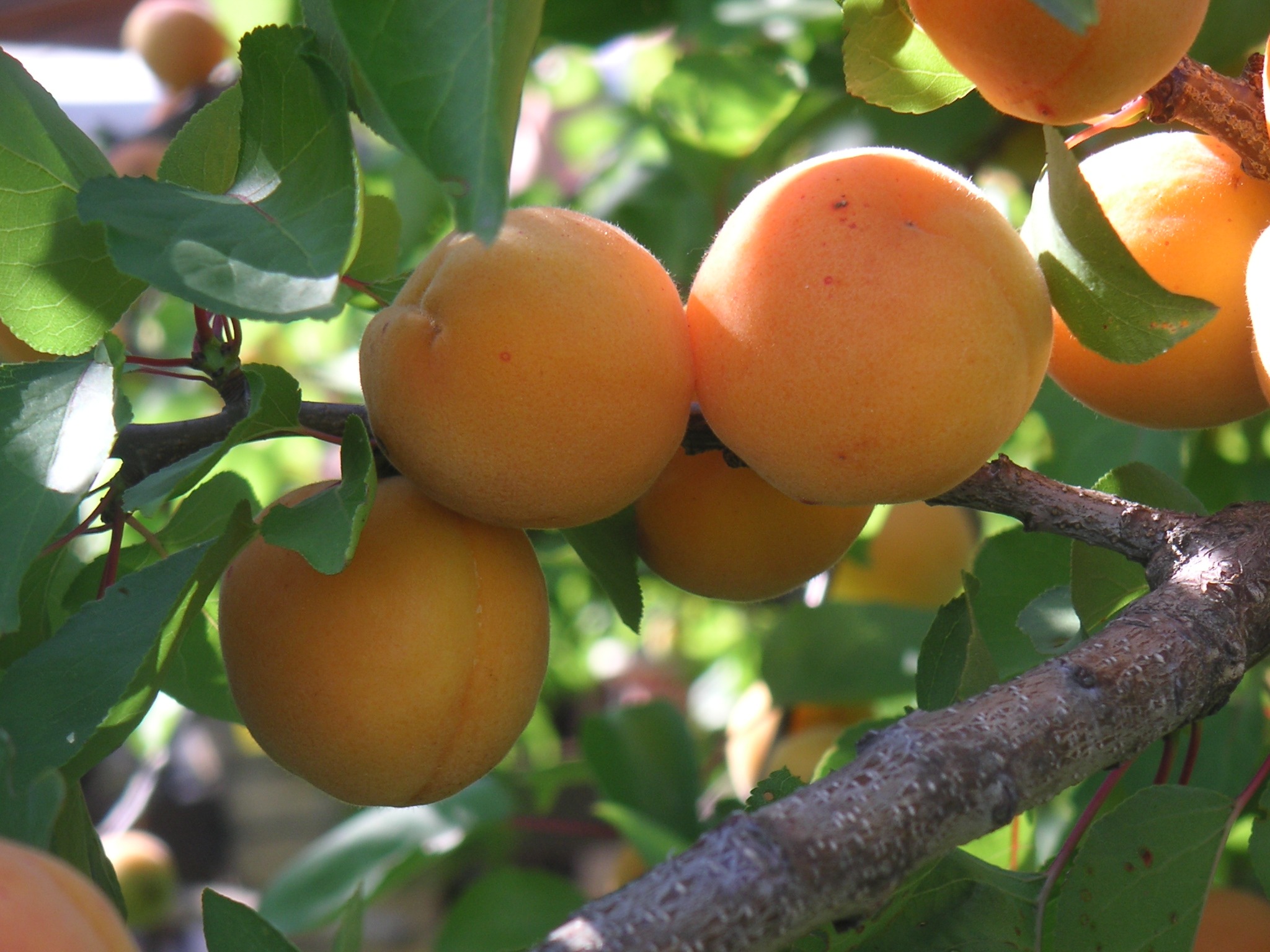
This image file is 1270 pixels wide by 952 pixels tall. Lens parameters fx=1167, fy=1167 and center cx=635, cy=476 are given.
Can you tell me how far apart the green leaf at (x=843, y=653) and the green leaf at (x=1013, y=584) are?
32 centimetres

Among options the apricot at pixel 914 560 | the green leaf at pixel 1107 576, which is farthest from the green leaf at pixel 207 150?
the apricot at pixel 914 560

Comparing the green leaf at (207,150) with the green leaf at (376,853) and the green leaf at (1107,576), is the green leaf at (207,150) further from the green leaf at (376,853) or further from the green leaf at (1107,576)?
the green leaf at (376,853)

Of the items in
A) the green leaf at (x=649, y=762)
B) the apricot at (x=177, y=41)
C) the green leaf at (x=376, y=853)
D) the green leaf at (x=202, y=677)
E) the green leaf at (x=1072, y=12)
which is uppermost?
the green leaf at (x=1072, y=12)

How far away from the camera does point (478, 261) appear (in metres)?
0.54

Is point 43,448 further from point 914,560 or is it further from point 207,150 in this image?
point 914,560

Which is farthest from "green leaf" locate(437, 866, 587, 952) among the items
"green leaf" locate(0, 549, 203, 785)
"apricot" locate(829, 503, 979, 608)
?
"green leaf" locate(0, 549, 203, 785)

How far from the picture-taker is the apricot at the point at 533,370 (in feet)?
1.73

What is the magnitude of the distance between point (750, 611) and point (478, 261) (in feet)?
5.33

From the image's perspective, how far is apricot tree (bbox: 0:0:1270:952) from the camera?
427mm

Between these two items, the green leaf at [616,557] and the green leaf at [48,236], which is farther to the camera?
the green leaf at [616,557]

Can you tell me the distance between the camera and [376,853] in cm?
136

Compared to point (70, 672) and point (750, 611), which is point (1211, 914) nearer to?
point (70, 672)

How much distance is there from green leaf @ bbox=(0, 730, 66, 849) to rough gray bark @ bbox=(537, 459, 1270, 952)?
0.20 meters

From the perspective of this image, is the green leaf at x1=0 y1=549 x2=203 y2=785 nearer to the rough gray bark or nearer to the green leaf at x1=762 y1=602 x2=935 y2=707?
the rough gray bark
